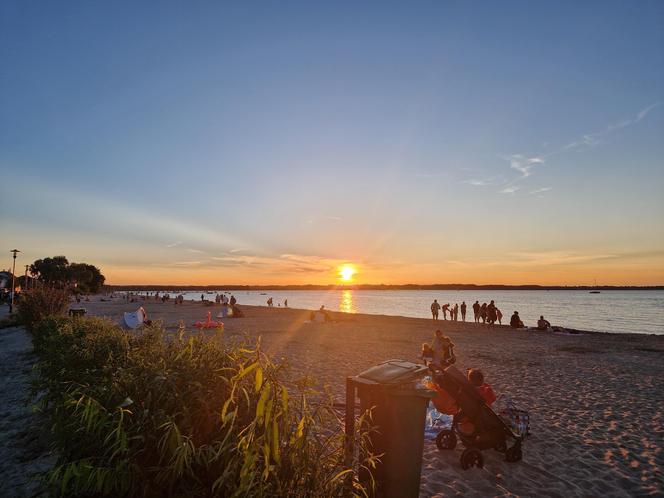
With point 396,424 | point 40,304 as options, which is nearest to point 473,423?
point 396,424

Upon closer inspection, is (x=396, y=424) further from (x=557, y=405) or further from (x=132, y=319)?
(x=132, y=319)

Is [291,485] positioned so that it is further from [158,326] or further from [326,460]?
[158,326]

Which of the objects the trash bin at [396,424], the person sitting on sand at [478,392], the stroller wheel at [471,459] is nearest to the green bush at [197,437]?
the trash bin at [396,424]

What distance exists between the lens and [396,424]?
12.2 ft

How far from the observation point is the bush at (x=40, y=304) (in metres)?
18.4

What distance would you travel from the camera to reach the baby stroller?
5734 mm

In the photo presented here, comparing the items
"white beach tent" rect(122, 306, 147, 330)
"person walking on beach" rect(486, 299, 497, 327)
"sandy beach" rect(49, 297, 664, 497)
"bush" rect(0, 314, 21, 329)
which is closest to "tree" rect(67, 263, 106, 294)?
"bush" rect(0, 314, 21, 329)

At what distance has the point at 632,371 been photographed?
13.6 meters

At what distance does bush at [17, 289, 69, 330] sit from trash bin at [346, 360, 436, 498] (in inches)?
778

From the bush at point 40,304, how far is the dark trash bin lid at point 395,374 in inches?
775

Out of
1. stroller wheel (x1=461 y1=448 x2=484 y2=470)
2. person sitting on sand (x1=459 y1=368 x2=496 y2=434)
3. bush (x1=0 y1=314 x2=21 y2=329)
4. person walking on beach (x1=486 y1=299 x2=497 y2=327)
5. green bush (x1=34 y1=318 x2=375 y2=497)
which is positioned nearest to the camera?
green bush (x1=34 y1=318 x2=375 y2=497)

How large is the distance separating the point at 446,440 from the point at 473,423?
0.83m

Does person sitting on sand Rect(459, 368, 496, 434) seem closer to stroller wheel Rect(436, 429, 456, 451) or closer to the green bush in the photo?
stroller wheel Rect(436, 429, 456, 451)

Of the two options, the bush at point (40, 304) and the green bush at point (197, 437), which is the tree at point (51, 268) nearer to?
the bush at point (40, 304)
